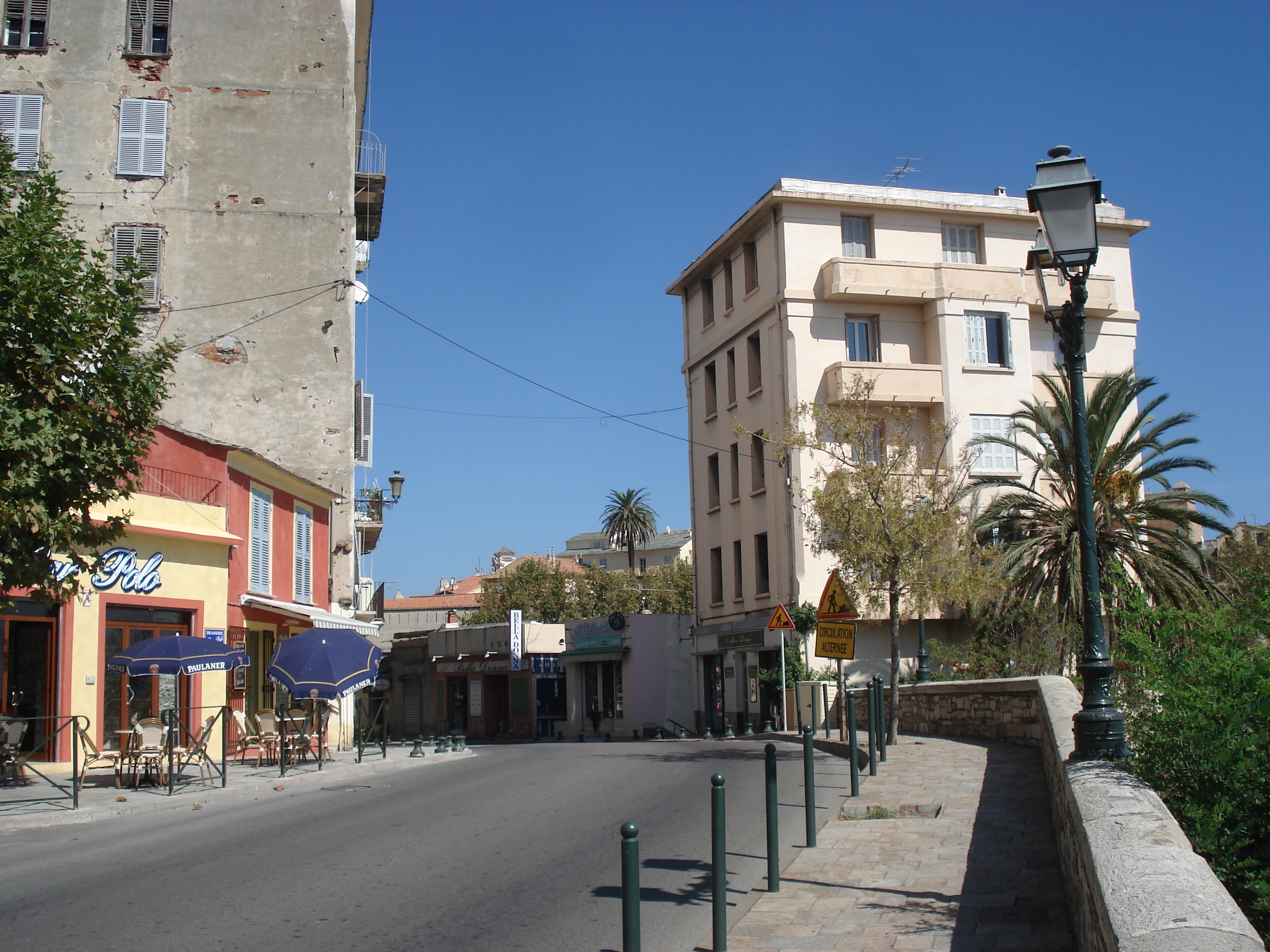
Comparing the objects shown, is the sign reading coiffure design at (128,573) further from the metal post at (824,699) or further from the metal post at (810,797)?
the metal post at (824,699)

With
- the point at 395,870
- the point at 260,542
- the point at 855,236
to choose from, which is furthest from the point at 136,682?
the point at 855,236

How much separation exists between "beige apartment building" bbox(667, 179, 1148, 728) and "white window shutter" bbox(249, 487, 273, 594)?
1465 cm

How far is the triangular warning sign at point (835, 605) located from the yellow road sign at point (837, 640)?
24 centimetres

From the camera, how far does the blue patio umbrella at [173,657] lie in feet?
52.1

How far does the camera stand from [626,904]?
4980mm

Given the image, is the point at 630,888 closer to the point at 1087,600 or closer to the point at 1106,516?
the point at 1087,600

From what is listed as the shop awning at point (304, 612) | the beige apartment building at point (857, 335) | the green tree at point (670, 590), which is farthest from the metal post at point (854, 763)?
the green tree at point (670, 590)

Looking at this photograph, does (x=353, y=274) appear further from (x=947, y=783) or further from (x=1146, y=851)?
(x=1146, y=851)

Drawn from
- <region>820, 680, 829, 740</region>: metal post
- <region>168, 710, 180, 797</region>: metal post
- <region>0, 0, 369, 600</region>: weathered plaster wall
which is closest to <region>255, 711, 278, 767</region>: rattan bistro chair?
<region>168, 710, 180, 797</region>: metal post

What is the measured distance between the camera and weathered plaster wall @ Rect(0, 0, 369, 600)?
90.8ft

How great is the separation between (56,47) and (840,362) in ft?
72.0

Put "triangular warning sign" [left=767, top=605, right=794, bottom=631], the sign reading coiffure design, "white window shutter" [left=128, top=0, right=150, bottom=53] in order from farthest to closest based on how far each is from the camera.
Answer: "white window shutter" [left=128, top=0, right=150, bottom=53] < "triangular warning sign" [left=767, top=605, right=794, bottom=631] < the sign reading coiffure design

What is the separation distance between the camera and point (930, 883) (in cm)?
782

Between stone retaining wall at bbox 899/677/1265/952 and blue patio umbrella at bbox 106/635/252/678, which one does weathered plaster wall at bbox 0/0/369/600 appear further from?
stone retaining wall at bbox 899/677/1265/952
